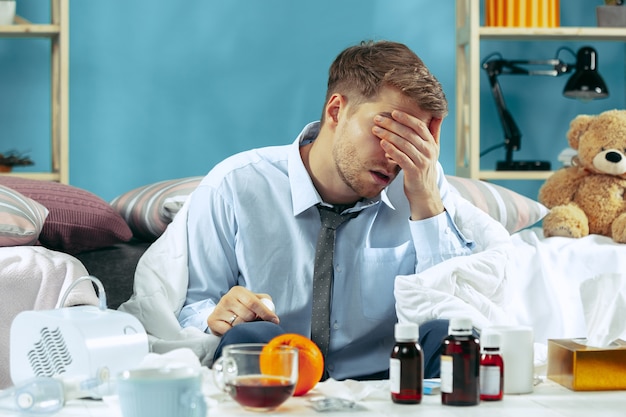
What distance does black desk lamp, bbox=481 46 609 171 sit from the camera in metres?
2.87

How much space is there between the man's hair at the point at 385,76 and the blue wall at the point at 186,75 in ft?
3.25

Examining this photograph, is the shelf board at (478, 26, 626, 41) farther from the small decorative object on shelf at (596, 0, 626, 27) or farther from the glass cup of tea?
the glass cup of tea

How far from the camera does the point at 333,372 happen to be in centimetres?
185

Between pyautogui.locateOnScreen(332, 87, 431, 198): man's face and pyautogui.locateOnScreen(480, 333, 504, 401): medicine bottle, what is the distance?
709 mm

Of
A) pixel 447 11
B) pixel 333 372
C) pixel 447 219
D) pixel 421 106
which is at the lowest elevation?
pixel 333 372

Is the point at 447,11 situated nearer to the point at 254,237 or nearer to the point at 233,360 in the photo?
the point at 254,237

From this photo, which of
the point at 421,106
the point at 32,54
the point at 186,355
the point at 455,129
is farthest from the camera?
the point at 455,129

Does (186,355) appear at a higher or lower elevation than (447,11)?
lower

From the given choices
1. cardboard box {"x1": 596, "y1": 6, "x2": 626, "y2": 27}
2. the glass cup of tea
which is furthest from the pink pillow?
cardboard box {"x1": 596, "y1": 6, "x2": 626, "y2": 27}

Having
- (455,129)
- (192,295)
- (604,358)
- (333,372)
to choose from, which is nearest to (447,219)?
(333,372)

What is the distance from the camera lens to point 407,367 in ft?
3.76

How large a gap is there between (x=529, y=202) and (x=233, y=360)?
1508 mm

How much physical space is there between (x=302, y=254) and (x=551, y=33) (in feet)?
4.31

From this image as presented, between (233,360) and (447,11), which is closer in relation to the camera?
(233,360)
